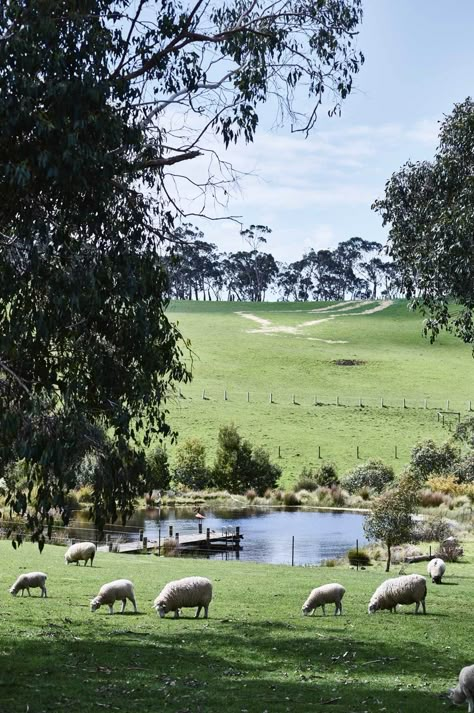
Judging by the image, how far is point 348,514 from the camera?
184 feet

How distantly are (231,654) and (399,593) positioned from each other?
596cm

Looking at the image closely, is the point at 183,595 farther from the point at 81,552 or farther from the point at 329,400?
the point at 329,400

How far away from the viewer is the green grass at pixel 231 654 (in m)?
11.9

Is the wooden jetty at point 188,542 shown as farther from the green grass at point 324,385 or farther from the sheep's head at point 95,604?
the sheep's head at point 95,604

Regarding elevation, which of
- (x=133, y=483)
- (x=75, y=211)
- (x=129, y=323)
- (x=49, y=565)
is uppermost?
(x=75, y=211)

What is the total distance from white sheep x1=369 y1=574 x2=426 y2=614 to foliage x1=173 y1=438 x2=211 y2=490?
4519cm

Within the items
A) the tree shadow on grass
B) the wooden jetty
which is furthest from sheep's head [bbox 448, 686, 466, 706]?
the wooden jetty

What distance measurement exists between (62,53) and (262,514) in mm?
47054

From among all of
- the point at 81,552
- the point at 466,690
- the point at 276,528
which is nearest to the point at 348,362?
the point at 276,528

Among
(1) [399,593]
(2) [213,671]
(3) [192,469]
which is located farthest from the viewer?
(3) [192,469]

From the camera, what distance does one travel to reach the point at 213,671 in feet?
45.2

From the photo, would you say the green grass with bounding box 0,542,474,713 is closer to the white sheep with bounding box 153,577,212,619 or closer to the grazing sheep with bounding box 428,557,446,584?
the white sheep with bounding box 153,577,212,619

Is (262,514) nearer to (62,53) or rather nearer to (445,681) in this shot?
(445,681)

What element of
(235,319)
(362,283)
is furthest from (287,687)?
(362,283)
